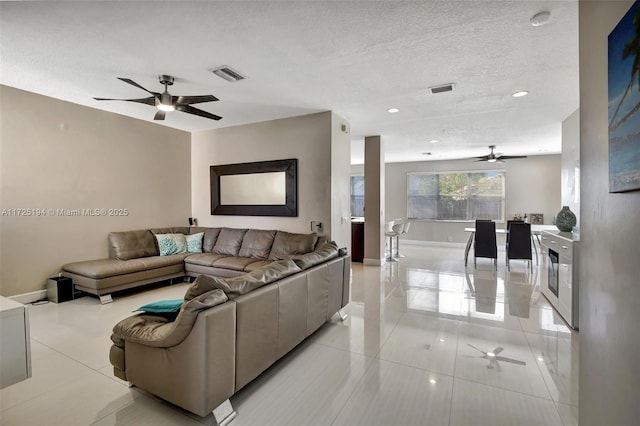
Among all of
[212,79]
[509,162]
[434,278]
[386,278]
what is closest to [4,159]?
[212,79]

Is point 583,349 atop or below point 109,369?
atop

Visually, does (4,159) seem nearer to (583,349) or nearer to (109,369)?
(109,369)

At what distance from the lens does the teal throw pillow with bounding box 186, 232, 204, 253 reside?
521 cm

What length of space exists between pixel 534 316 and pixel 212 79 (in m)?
4.65

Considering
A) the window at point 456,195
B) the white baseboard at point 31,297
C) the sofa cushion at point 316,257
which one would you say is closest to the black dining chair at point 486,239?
the window at point 456,195

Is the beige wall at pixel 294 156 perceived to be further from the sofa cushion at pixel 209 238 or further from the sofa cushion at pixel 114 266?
the sofa cushion at pixel 114 266

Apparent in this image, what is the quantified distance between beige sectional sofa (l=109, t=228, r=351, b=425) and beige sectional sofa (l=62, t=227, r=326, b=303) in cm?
193

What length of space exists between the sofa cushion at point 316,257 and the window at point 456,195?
6836 millimetres

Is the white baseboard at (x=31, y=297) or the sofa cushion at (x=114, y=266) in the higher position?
the sofa cushion at (x=114, y=266)

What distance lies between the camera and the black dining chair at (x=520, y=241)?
5.69 metres

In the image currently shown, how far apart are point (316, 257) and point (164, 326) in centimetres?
143

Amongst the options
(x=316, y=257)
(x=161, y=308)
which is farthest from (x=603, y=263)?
(x=161, y=308)

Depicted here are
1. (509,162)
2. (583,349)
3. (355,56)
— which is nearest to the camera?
(583,349)

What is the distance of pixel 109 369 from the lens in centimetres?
231
